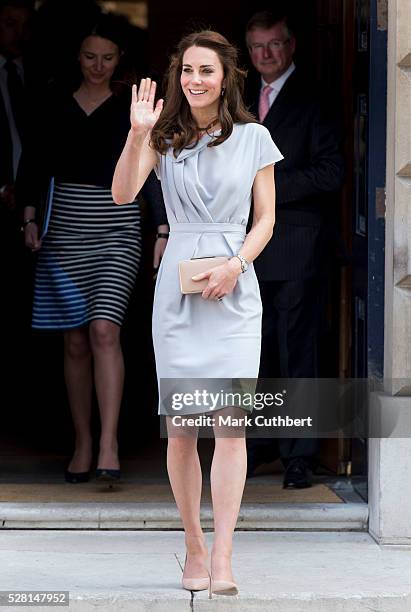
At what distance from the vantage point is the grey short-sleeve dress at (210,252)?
488 centimetres

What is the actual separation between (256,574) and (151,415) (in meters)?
3.46

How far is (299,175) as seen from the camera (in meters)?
6.44

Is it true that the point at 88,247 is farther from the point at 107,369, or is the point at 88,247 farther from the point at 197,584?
the point at 197,584

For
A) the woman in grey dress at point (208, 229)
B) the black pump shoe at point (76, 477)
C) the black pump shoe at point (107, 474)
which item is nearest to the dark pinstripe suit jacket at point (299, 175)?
the black pump shoe at point (107, 474)

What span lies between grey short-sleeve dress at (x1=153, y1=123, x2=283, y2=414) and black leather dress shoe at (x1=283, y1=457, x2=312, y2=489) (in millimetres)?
1752

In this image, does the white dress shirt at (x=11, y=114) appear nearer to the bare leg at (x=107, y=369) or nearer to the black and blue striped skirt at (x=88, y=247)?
the black and blue striped skirt at (x=88, y=247)

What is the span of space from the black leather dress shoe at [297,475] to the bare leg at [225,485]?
1708 mm

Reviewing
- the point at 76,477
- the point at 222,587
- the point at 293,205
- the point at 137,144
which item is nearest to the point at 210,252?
the point at 137,144

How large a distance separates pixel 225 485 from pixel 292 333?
184 cm

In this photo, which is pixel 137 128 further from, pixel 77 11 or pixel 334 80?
pixel 77 11

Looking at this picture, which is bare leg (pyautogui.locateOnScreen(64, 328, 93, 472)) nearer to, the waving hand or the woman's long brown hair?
the woman's long brown hair

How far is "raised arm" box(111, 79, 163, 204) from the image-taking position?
4.79 metres

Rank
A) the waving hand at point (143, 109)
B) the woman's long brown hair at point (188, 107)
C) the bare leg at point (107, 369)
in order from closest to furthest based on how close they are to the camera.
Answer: the waving hand at point (143, 109)
the woman's long brown hair at point (188, 107)
the bare leg at point (107, 369)

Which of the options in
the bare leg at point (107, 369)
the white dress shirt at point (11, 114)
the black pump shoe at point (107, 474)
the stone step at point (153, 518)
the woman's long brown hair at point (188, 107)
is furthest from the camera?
the white dress shirt at point (11, 114)
